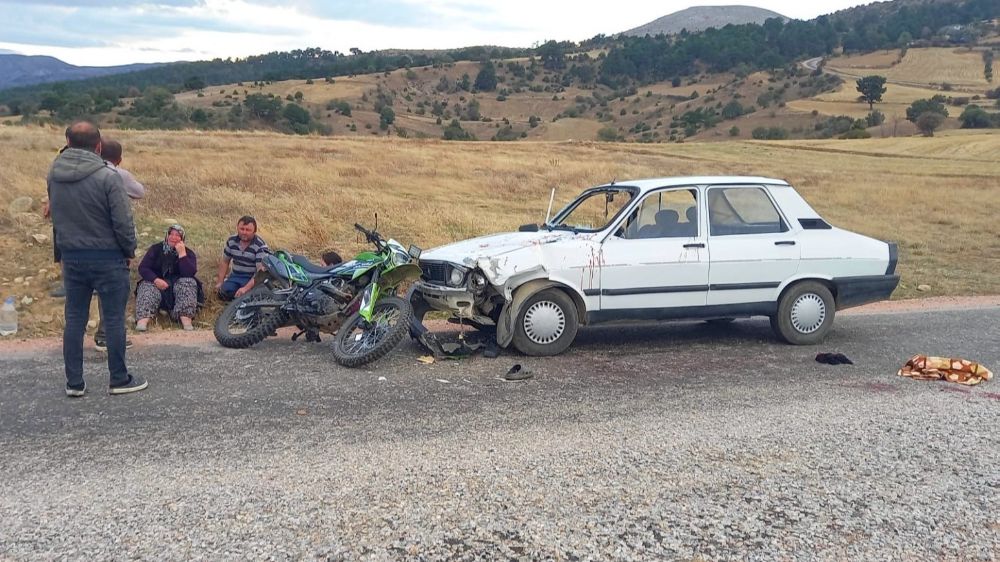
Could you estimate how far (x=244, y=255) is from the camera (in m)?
8.98

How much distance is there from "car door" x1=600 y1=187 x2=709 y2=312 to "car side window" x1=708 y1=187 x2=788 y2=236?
0.65ft

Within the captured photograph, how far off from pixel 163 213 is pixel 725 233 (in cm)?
929

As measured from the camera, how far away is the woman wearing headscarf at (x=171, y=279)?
860 cm

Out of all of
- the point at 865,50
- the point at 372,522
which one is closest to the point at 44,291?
the point at 372,522

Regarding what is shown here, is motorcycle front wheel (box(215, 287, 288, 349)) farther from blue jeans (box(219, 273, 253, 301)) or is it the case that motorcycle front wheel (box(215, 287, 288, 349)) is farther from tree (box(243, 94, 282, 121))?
tree (box(243, 94, 282, 121))

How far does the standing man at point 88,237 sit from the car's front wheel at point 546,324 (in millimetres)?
3226

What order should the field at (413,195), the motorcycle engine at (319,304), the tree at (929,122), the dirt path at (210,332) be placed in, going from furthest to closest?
the tree at (929,122) → the field at (413,195) → the dirt path at (210,332) → the motorcycle engine at (319,304)

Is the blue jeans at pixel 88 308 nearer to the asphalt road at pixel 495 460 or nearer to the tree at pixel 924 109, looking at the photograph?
the asphalt road at pixel 495 460

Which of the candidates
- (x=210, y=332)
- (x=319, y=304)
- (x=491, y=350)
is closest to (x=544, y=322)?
(x=491, y=350)

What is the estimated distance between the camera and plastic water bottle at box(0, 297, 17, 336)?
820 cm

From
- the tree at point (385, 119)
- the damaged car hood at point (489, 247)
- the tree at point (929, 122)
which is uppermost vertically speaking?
the tree at point (385, 119)

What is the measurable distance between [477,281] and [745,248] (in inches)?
103

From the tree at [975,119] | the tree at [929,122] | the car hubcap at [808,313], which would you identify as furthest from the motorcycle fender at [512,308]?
the tree at [975,119]

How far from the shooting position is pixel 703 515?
407 centimetres
